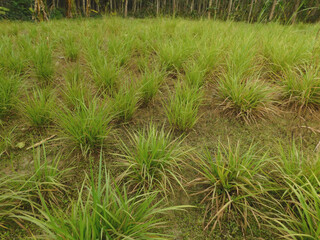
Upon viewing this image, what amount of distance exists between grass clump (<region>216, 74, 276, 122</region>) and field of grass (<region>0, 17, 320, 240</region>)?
0.04 feet

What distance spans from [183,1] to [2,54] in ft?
94.0

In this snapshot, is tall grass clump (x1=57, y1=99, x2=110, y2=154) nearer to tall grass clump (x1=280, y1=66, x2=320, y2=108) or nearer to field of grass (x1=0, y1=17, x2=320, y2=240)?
field of grass (x1=0, y1=17, x2=320, y2=240)

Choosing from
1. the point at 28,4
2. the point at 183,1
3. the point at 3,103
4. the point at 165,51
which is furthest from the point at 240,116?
the point at 183,1

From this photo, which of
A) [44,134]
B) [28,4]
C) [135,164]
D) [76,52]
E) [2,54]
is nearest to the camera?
[135,164]

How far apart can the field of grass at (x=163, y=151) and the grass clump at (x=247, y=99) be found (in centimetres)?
1

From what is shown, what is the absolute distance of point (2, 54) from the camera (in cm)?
229

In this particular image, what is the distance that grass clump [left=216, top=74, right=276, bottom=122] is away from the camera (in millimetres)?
1700

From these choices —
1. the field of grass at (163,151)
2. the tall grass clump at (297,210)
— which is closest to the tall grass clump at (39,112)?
the field of grass at (163,151)

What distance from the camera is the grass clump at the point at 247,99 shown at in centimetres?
170

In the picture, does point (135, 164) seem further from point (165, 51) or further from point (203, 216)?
point (165, 51)

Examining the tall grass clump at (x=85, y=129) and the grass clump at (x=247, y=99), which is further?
the grass clump at (x=247, y=99)

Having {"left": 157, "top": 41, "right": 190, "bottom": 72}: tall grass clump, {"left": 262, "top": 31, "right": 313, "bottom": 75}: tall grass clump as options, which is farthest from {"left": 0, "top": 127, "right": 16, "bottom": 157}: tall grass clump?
{"left": 262, "top": 31, "right": 313, "bottom": 75}: tall grass clump

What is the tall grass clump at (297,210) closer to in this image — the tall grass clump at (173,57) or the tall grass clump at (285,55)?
the tall grass clump at (285,55)

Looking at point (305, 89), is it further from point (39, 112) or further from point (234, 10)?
point (234, 10)
